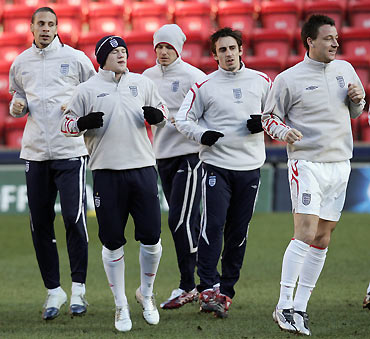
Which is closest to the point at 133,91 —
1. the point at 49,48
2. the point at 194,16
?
the point at 49,48

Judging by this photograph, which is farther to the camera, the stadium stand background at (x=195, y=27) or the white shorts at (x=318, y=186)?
the stadium stand background at (x=195, y=27)

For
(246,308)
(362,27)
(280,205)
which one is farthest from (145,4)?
(246,308)

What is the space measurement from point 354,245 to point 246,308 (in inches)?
137

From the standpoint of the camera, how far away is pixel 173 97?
6930 mm

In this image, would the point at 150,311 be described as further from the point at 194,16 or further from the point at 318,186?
the point at 194,16

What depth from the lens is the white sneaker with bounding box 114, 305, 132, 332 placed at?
5.76 metres

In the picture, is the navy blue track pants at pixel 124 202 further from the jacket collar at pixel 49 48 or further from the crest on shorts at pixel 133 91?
the jacket collar at pixel 49 48

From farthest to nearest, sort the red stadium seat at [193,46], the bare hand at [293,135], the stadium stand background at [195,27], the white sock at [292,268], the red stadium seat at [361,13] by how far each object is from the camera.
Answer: the red stadium seat at [361,13] < the red stadium seat at [193,46] < the stadium stand background at [195,27] < the white sock at [292,268] < the bare hand at [293,135]

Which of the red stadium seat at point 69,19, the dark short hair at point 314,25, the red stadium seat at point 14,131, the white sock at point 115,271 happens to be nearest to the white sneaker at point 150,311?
the white sock at point 115,271

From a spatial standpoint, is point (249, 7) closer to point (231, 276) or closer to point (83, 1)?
point (83, 1)

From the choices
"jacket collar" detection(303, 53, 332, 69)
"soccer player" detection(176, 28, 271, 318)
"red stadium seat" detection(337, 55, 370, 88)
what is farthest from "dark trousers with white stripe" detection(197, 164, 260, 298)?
"red stadium seat" detection(337, 55, 370, 88)

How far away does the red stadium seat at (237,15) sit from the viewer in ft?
49.5

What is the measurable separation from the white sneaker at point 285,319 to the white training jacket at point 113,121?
1.36 m

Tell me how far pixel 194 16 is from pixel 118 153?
9660 millimetres
